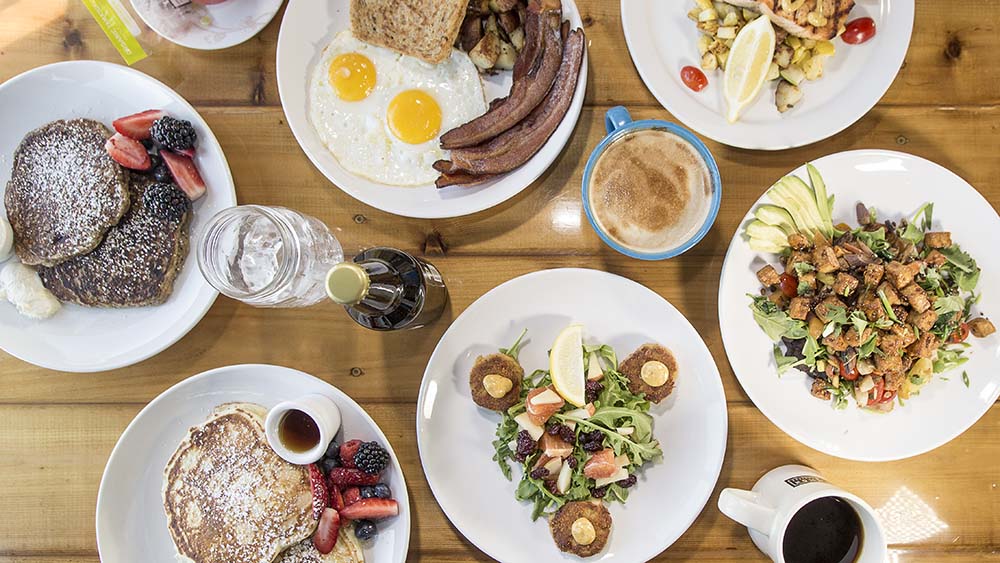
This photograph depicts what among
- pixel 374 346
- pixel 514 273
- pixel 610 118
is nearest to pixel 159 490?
pixel 374 346

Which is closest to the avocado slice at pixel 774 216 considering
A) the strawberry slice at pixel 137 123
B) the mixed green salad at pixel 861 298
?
the mixed green salad at pixel 861 298

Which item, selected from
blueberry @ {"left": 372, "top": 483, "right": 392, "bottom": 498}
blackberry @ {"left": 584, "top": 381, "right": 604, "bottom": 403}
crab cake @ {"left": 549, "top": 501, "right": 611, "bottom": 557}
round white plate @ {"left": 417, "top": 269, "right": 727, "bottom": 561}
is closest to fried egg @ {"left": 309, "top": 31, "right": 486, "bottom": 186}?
round white plate @ {"left": 417, "top": 269, "right": 727, "bottom": 561}

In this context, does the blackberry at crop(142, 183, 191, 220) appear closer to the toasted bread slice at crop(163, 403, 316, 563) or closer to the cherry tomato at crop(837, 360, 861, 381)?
the toasted bread slice at crop(163, 403, 316, 563)

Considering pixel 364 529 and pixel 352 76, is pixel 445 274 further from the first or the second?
pixel 364 529

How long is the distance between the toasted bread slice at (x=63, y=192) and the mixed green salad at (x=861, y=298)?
63.9 inches

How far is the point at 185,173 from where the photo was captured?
5.74 ft

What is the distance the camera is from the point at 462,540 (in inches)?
72.0

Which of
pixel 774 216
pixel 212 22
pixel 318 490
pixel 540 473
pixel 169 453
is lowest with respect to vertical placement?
pixel 169 453

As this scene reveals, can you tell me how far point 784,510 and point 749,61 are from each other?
3.51ft

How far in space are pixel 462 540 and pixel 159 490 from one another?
2.72 ft

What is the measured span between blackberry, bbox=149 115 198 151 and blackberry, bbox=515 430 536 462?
3.66 ft

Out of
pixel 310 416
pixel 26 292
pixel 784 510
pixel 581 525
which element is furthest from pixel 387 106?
pixel 784 510

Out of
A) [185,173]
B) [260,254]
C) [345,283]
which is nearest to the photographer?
[345,283]

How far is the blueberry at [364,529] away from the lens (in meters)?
1.71
